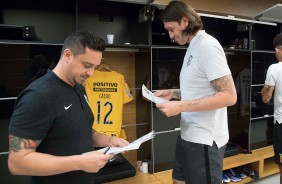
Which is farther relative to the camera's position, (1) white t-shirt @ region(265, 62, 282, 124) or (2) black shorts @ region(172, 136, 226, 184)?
(1) white t-shirt @ region(265, 62, 282, 124)

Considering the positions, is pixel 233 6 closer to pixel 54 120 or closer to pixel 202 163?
pixel 202 163

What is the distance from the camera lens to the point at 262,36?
3.74 metres

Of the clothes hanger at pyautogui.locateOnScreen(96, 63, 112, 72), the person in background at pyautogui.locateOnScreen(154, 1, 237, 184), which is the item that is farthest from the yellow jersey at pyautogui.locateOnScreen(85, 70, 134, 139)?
the person in background at pyautogui.locateOnScreen(154, 1, 237, 184)

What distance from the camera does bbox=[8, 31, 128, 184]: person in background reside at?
898mm

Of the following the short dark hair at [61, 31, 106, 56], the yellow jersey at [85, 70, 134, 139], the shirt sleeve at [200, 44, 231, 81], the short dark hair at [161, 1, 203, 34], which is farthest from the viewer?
the yellow jersey at [85, 70, 134, 139]

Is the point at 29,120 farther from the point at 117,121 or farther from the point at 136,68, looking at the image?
the point at 136,68

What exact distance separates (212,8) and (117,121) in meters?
2.11

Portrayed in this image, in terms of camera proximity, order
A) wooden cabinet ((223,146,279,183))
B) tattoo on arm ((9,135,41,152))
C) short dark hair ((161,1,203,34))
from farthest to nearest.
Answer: wooden cabinet ((223,146,279,183)), short dark hair ((161,1,203,34)), tattoo on arm ((9,135,41,152))

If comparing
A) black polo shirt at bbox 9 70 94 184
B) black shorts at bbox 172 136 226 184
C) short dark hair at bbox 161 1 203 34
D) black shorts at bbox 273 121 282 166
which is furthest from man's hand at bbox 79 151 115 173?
black shorts at bbox 273 121 282 166

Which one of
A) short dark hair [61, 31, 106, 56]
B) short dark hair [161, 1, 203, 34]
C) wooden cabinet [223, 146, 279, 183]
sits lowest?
wooden cabinet [223, 146, 279, 183]

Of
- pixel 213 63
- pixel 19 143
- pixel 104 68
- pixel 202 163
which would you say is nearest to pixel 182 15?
pixel 213 63

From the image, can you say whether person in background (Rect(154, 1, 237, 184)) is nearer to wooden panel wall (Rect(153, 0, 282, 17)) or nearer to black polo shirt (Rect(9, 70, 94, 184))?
black polo shirt (Rect(9, 70, 94, 184))

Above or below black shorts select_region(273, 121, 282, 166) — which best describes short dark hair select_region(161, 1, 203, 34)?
above

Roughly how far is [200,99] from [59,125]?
29.2 inches
